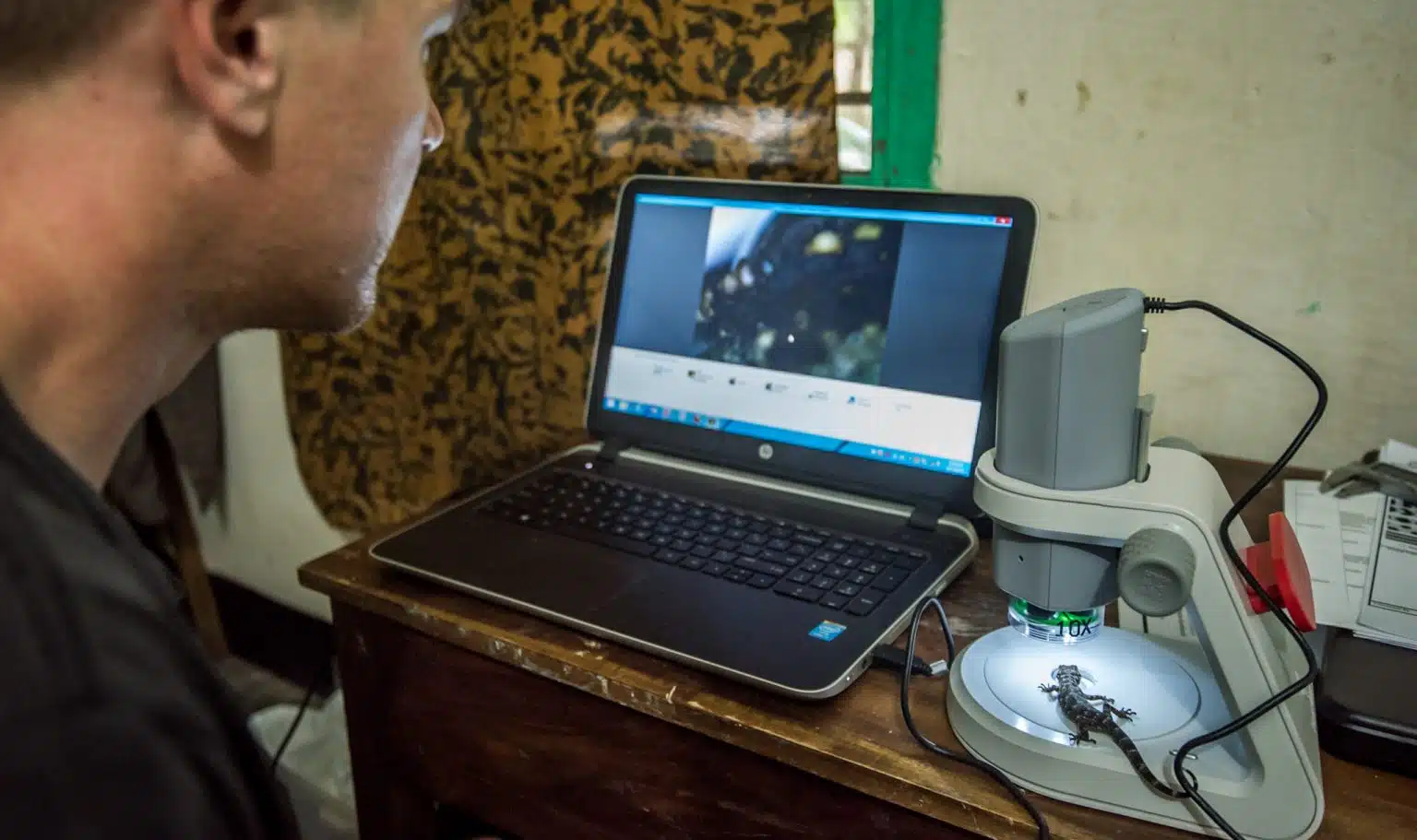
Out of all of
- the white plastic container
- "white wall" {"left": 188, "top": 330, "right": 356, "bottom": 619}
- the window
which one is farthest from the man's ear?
"white wall" {"left": 188, "top": 330, "right": 356, "bottom": 619}

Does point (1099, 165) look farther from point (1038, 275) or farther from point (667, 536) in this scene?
point (667, 536)

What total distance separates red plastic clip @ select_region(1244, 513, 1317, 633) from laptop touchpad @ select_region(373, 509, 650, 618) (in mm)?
428

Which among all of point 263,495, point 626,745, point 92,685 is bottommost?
point 263,495

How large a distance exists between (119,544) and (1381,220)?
3.18ft

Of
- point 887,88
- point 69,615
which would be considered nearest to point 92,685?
point 69,615

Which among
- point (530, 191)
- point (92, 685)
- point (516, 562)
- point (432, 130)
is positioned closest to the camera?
point (92, 685)

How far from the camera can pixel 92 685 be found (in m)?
0.38

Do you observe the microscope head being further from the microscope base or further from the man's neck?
the man's neck

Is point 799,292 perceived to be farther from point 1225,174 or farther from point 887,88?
point 1225,174

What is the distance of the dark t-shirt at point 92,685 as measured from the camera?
1.17ft

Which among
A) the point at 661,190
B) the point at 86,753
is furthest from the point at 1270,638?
the point at 661,190

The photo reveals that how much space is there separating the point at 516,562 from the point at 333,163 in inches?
14.2

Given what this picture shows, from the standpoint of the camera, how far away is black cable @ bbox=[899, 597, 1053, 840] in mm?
532

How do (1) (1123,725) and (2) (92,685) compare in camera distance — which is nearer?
(2) (92,685)
